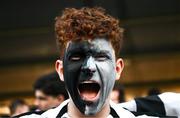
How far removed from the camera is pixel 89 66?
3.60 m

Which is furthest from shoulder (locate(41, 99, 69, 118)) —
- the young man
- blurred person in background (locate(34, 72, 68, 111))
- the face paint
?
blurred person in background (locate(34, 72, 68, 111))

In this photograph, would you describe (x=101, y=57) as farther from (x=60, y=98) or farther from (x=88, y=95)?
(x=60, y=98)

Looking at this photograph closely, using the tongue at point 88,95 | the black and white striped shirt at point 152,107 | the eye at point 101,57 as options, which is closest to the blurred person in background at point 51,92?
the black and white striped shirt at point 152,107

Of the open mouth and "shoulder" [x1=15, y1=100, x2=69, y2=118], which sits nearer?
the open mouth

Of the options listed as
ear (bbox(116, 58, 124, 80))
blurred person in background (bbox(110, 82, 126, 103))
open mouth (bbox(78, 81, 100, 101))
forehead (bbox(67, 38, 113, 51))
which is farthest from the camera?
blurred person in background (bbox(110, 82, 126, 103))

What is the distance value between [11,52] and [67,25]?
1083 centimetres

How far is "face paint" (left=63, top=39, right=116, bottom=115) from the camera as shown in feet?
11.7

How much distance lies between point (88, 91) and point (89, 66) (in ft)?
0.44

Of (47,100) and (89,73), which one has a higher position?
(89,73)

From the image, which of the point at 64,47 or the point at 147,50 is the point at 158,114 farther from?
the point at 147,50

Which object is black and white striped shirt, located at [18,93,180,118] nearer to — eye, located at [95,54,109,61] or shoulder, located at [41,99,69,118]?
shoulder, located at [41,99,69,118]

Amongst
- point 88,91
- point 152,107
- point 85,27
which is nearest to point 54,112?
point 88,91

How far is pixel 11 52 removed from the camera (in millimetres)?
14391

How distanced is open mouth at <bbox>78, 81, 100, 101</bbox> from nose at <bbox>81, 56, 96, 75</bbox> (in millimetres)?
59
